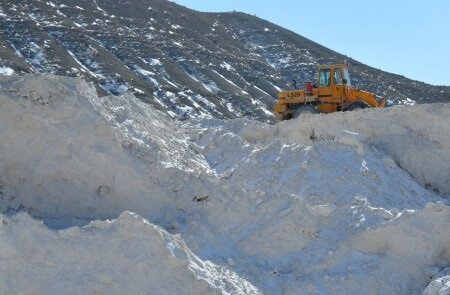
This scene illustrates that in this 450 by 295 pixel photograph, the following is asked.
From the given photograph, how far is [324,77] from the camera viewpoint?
1991 cm

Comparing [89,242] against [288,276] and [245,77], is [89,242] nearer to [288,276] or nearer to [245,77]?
[288,276]

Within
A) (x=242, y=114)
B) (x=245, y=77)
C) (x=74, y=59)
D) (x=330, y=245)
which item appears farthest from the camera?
(x=245, y=77)

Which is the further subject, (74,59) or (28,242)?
(74,59)

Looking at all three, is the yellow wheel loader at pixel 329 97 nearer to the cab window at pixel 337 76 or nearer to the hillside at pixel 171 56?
the cab window at pixel 337 76

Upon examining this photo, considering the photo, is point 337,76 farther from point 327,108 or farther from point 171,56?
point 171,56

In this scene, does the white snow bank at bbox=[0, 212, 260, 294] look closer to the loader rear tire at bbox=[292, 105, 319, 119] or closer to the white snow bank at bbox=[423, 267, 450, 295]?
the white snow bank at bbox=[423, 267, 450, 295]

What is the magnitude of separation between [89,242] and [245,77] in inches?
1469

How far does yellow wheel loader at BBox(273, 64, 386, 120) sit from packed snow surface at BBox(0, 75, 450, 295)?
8.93 meters

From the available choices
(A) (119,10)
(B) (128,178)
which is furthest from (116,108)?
(A) (119,10)

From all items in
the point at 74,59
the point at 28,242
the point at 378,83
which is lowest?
the point at 74,59

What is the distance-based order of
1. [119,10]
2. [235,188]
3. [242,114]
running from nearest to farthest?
[235,188]
[242,114]
[119,10]

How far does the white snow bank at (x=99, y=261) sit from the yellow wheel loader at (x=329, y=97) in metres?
12.9

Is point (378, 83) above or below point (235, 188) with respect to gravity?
below

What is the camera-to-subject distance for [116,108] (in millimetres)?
11188
